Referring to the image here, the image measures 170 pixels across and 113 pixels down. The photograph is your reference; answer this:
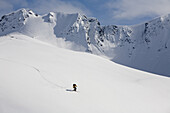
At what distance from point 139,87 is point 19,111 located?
1489 cm

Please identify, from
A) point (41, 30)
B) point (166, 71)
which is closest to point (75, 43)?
point (41, 30)

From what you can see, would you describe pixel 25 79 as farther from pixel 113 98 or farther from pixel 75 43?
pixel 75 43

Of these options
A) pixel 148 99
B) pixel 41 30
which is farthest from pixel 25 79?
pixel 41 30

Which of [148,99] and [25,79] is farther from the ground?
[25,79]

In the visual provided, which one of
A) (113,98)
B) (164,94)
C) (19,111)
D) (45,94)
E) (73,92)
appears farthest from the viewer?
(164,94)

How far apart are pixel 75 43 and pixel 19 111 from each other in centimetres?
19068

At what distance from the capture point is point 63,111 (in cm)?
1059

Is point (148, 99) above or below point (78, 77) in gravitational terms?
below

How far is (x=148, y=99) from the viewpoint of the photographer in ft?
56.9

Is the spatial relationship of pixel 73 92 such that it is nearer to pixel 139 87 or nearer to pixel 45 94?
pixel 45 94

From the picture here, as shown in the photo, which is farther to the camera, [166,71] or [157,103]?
[166,71]

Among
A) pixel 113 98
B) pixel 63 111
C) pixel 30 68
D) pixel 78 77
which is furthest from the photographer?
pixel 78 77

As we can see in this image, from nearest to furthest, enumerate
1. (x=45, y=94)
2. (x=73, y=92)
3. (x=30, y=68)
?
(x=45, y=94) < (x=73, y=92) < (x=30, y=68)

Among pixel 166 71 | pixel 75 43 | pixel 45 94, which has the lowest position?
pixel 45 94
